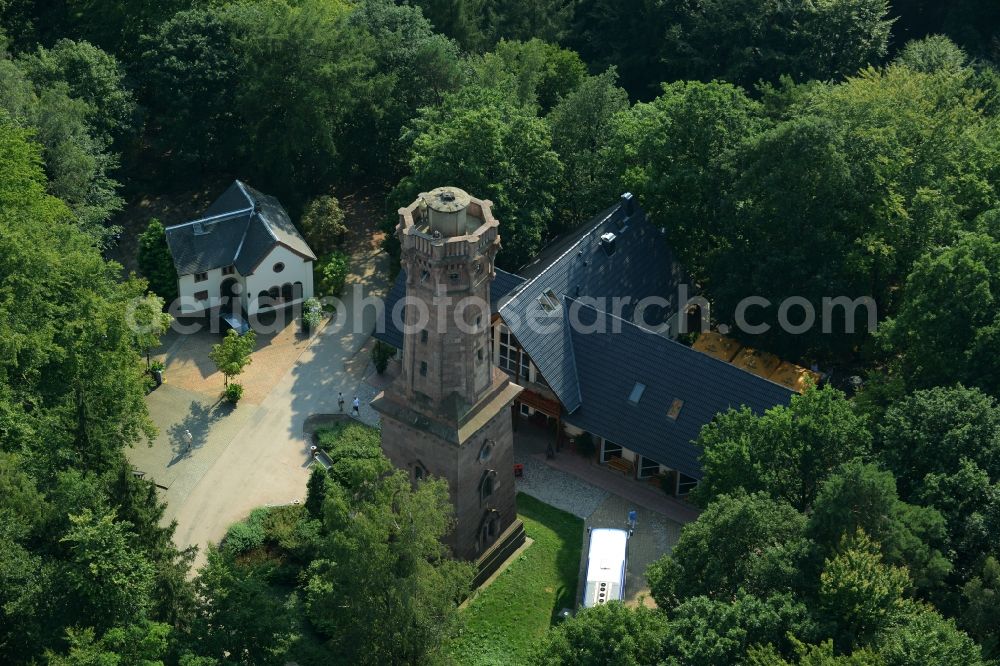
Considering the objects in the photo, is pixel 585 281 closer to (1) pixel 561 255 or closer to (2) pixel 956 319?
(1) pixel 561 255

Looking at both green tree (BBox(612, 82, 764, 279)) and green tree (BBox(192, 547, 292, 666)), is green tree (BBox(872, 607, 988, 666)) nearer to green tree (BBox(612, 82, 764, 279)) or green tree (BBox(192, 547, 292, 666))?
green tree (BBox(192, 547, 292, 666))

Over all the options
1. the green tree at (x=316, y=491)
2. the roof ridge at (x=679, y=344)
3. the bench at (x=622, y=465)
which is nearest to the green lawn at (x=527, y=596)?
the bench at (x=622, y=465)

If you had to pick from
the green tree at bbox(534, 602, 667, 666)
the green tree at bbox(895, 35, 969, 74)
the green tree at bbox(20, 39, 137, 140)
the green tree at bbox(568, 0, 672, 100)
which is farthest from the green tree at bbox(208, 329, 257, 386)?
the green tree at bbox(895, 35, 969, 74)

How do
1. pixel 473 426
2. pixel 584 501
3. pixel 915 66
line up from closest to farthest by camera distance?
pixel 473 426
pixel 584 501
pixel 915 66

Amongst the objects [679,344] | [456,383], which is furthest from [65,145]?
[679,344]

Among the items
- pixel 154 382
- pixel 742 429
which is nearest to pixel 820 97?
pixel 742 429

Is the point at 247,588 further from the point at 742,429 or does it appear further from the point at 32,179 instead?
the point at 32,179

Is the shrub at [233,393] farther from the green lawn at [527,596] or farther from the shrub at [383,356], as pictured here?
the green lawn at [527,596]
